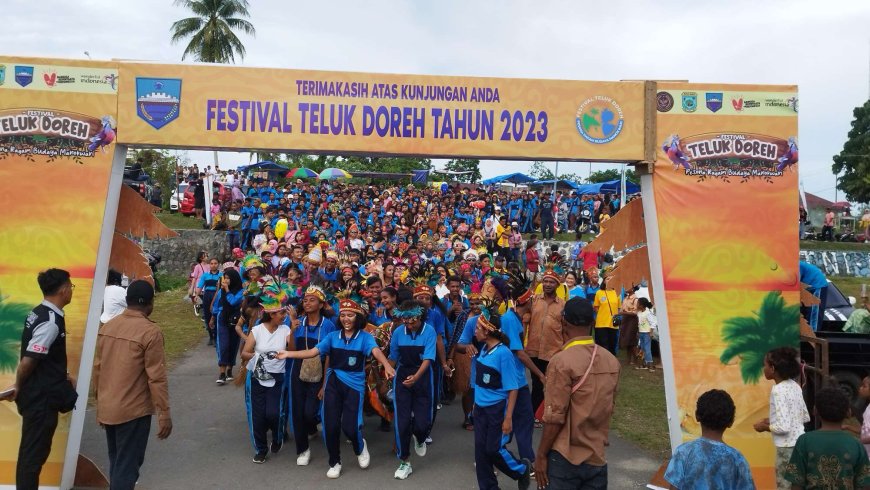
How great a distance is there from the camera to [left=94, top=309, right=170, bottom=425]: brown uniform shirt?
206 inches

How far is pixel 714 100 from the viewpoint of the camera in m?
6.71

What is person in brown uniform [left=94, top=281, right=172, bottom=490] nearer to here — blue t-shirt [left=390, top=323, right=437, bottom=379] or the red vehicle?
blue t-shirt [left=390, top=323, right=437, bottom=379]

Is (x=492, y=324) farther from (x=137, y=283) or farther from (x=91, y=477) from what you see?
(x=91, y=477)

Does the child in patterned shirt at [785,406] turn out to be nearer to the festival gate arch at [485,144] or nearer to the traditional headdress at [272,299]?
the festival gate arch at [485,144]

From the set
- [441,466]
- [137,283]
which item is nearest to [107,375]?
[137,283]

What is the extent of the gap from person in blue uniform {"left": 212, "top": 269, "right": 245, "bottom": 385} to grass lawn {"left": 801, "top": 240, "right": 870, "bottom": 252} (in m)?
23.7

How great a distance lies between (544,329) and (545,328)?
2 cm

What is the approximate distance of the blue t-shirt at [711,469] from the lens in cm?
355

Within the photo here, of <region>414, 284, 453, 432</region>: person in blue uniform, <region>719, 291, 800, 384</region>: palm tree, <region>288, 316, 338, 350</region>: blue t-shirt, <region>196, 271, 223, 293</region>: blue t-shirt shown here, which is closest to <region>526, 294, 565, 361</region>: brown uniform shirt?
<region>414, 284, 453, 432</region>: person in blue uniform

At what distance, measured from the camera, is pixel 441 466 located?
23.7 ft

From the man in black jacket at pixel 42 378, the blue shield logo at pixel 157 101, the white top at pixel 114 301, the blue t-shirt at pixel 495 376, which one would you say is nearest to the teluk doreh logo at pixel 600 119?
the blue t-shirt at pixel 495 376

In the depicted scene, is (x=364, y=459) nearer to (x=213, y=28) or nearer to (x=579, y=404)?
(x=579, y=404)

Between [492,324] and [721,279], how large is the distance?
2448 mm

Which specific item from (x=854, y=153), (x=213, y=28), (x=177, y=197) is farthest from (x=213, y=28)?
(x=854, y=153)
